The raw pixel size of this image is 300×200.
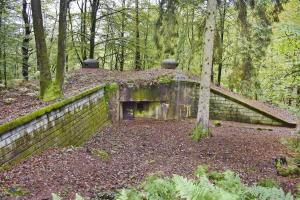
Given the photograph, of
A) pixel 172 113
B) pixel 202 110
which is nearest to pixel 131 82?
pixel 172 113

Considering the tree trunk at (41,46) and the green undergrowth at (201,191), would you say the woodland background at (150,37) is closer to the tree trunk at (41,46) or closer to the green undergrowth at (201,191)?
the tree trunk at (41,46)

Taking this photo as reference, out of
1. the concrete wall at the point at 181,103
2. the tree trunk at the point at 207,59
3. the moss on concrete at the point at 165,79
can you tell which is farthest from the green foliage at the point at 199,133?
the moss on concrete at the point at 165,79

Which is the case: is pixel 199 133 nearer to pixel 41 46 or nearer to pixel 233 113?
pixel 233 113

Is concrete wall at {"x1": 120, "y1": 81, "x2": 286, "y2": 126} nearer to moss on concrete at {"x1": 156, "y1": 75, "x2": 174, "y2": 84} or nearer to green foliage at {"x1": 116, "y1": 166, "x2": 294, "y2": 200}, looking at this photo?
moss on concrete at {"x1": 156, "y1": 75, "x2": 174, "y2": 84}

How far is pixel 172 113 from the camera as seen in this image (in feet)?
50.8

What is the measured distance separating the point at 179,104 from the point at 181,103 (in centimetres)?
10

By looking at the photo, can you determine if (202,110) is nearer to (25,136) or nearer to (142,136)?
(142,136)

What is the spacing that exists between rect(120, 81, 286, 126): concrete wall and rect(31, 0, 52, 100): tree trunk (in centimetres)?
597

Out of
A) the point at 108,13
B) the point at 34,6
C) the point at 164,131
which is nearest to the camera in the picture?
the point at 34,6

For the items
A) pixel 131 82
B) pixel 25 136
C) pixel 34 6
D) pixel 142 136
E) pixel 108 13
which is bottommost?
pixel 142 136

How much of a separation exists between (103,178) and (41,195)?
5.28ft

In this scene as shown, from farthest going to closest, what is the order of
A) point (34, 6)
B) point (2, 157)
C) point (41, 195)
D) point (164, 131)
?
1. point (164, 131)
2. point (34, 6)
3. point (2, 157)
4. point (41, 195)

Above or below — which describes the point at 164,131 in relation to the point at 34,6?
below

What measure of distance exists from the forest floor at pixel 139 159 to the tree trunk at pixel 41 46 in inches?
86.3
